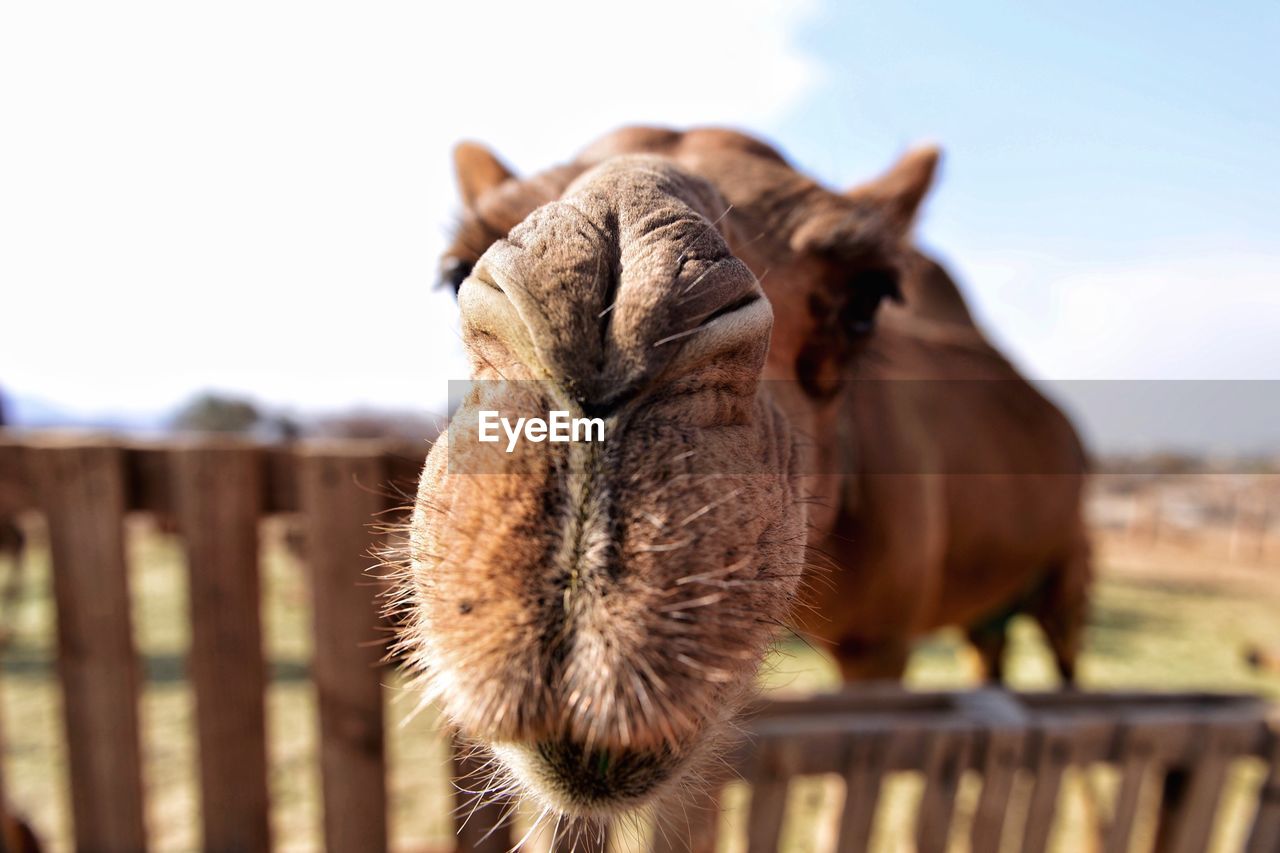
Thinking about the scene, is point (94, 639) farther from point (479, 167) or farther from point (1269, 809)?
point (1269, 809)

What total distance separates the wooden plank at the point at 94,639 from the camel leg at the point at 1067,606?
19.8 ft

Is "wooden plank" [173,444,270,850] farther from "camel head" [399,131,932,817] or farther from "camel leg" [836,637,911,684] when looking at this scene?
"camel leg" [836,637,911,684]

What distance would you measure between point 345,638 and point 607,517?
1.88 metres

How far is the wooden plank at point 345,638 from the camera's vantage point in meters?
2.33

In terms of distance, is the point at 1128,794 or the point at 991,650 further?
the point at 991,650

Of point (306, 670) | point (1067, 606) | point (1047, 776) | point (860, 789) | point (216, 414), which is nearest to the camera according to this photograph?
point (860, 789)

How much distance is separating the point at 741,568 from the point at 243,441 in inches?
84.8

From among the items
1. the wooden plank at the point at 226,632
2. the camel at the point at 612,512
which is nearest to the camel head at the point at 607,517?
the camel at the point at 612,512

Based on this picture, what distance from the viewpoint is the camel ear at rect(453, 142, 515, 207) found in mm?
2318

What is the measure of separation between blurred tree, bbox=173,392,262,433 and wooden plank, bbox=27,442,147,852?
1050 inches

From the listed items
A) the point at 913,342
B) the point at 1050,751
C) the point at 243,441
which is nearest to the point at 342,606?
the point at 243,441

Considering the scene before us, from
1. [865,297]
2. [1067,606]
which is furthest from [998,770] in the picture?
[1067,606]

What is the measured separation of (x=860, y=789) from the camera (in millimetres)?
2797

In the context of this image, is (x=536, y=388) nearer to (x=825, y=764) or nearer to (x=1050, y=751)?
(x=825, y=764)
